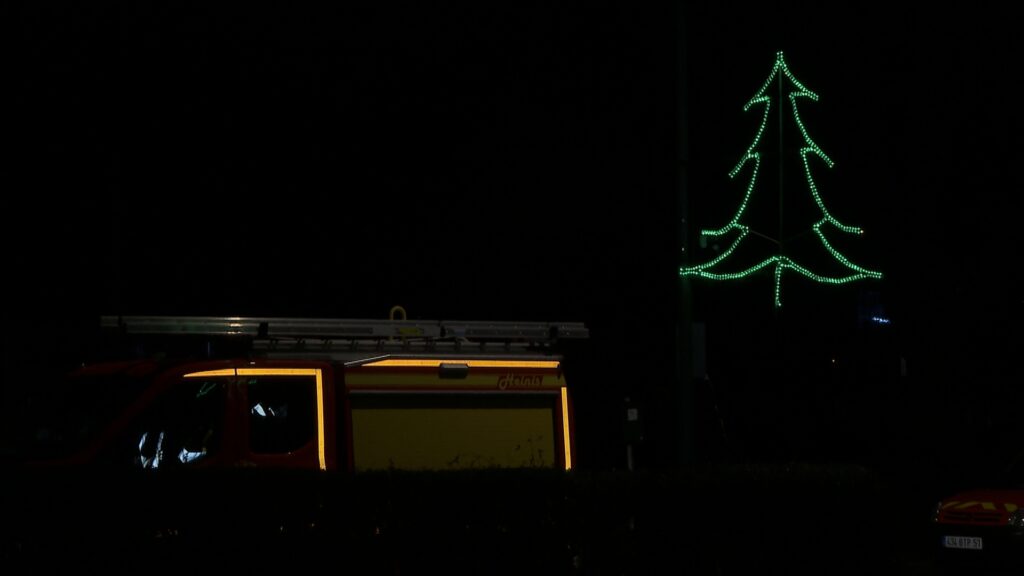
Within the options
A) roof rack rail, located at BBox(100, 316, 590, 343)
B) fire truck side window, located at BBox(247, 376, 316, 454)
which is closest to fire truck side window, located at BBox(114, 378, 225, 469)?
fire truck side window, located at BBox(247, 376, 316, 454)

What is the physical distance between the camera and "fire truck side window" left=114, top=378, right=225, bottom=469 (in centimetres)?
848

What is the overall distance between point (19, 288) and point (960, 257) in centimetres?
1774

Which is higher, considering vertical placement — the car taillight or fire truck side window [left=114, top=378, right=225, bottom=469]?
fire truck side window [left=114, top=378, right=225, bottom=469]

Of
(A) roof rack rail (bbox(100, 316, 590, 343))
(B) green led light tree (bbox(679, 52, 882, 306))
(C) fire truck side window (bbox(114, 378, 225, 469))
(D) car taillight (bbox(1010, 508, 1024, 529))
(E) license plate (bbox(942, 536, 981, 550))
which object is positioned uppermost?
(B) green led light tree (bbox(679, 52, 882, 306))

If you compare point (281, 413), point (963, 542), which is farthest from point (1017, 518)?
point (281, 413)

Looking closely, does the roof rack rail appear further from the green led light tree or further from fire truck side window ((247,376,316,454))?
the green led light tree

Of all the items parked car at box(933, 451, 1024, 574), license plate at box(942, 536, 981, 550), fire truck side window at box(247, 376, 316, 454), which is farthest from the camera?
license plate at box(942, 536, 981, 550)

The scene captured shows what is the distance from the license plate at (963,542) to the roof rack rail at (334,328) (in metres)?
4.36

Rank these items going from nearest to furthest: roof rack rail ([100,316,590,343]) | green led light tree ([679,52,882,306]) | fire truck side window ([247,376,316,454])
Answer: fire truck side window ([247,376,316,454]) < roof rack rail ([100,316,590,343]) < green led light tree ([679,52,882,306])

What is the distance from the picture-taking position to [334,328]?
9.45 metres

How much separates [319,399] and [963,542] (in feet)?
21.5

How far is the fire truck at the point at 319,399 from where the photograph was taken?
8.55m

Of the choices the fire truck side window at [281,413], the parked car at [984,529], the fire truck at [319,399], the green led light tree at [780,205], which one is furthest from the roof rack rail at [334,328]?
the green led light tree at [780,205]

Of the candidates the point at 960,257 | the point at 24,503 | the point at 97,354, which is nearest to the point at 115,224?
the point at 97,354
